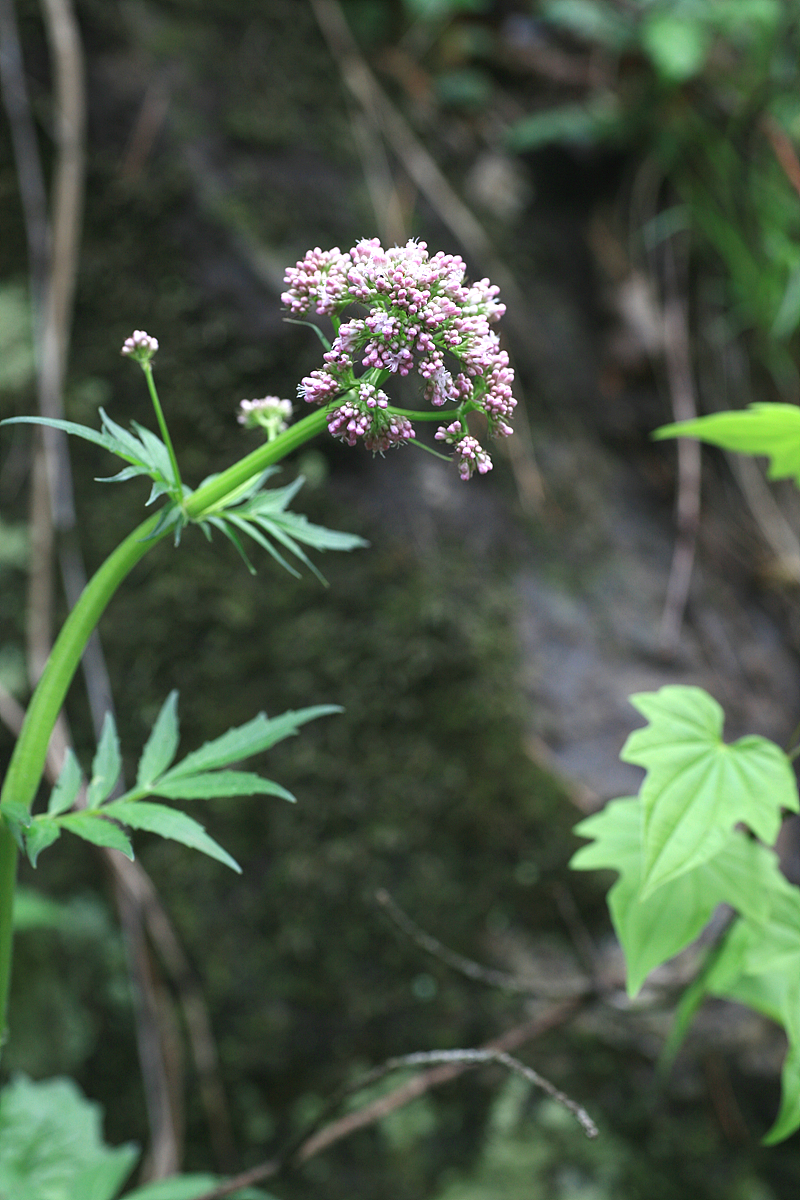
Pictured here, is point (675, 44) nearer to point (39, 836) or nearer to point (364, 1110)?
point (39, 836)

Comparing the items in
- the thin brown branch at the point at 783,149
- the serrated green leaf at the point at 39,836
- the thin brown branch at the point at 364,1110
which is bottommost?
the thin brown branch at the point at 364,1110

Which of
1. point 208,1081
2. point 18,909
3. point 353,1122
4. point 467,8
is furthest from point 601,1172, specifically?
point 467,8

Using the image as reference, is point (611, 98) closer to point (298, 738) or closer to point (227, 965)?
point (298, 738)

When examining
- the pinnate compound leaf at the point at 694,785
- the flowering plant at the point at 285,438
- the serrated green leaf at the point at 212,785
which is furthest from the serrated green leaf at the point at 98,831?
the pinnate compound leaf at the point at 694,785

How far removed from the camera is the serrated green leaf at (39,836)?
1.01 m

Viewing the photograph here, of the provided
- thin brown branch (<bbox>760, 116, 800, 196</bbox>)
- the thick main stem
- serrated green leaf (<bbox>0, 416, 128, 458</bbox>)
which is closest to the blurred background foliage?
thin brown branch (<bbox>760, 116, 800, 196</bbox>)

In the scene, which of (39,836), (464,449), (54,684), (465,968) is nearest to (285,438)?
→ (464,449)

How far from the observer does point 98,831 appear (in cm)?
108

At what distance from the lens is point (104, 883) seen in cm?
234

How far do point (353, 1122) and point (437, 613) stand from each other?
1.26 meters

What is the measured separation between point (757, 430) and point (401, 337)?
23.7 inches

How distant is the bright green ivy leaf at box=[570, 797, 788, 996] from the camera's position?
132cm

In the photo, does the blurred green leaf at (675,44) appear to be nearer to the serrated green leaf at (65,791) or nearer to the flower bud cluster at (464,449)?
the flower bud cluster at (464,449)

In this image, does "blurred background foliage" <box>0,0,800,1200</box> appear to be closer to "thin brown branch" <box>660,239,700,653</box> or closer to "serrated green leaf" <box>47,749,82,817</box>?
"thin brown branch" <box>660,239,700,653</box>
